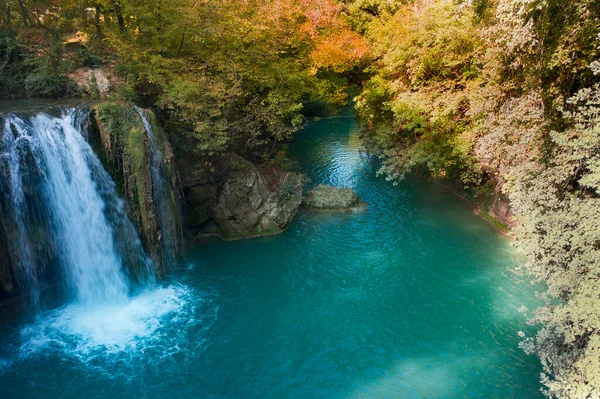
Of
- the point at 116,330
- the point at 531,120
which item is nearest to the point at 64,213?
the point at 116,330

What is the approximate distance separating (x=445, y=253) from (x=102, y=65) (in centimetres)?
1580

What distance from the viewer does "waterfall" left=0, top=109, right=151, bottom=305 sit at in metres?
10.7

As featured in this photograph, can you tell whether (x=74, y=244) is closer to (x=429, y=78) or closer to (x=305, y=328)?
(x=305, y=328)

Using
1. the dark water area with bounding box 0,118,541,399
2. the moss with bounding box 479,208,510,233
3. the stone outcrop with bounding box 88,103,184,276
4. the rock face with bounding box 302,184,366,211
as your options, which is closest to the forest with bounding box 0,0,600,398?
the moss with bounding box 479,208,510,233

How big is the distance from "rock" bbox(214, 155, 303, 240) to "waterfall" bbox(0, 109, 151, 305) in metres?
4.59

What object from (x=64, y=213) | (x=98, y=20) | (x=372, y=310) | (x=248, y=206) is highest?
(x=98, y=20)

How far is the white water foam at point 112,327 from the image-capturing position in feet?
34.3

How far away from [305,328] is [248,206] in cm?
695

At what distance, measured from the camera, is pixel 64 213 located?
37.9ft

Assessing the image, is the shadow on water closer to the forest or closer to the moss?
the moss

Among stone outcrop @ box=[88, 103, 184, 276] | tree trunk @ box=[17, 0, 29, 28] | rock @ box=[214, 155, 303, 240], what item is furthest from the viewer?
rock @ box=[214, 155, 303, 240]

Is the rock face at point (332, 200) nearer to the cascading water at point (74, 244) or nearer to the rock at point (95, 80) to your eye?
the cascading water at point (74, 244)

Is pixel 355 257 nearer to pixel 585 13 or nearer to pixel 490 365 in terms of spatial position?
pixel 490 365

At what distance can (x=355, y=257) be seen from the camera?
15.4 metres
